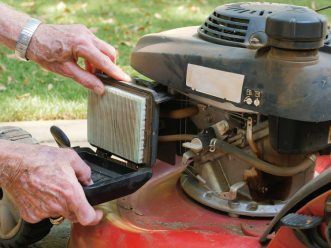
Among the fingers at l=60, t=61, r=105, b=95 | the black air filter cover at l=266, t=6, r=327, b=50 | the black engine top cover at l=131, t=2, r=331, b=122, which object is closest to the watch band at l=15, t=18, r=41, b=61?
the fingers at l=60, t=61, r=105, b=95

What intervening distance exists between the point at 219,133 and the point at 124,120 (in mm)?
243

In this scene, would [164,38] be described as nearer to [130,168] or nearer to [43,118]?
[130,168]

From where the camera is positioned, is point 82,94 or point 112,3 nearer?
point 82,94

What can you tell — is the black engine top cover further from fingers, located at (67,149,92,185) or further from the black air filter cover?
fingers, located at (67,149,92,185)

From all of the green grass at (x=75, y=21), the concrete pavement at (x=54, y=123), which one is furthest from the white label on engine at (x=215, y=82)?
the concrete pavement at (x=54, y=123)

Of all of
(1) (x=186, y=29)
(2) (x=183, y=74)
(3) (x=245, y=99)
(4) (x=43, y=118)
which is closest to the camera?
(3) (x=245, y=99)

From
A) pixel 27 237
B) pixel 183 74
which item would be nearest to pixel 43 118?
pixel 27 237

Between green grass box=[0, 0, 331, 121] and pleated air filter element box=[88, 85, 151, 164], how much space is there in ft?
2.67

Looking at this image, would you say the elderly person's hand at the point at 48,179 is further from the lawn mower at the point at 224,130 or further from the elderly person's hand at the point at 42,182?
the lawn mower at the point at 224,130

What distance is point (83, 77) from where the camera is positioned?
1.84m

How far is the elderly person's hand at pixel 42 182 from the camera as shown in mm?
1547

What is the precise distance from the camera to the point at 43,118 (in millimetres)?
3203

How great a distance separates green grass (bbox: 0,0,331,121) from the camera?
3.28 metres

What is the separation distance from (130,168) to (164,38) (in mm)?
351
